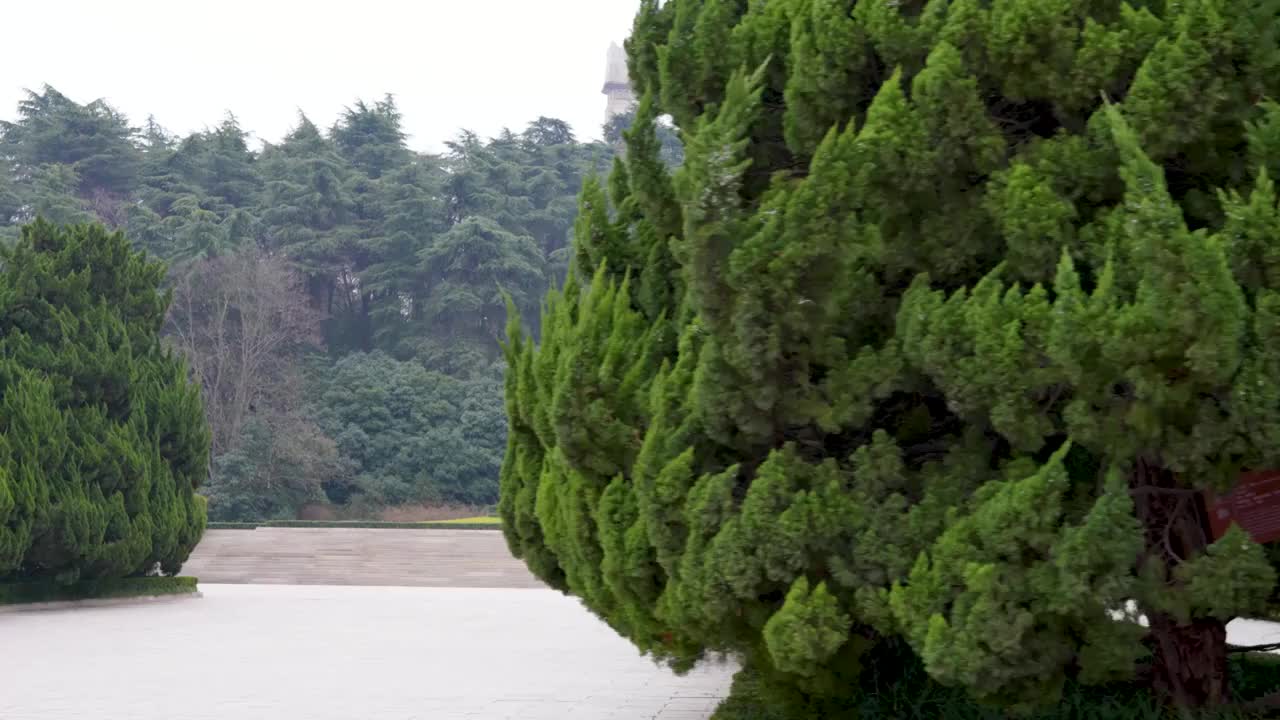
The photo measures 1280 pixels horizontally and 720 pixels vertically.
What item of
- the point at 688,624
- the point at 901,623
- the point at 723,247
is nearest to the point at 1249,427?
the point at 901,623

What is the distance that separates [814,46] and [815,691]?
2.94m

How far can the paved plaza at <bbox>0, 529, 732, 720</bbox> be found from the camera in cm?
1005

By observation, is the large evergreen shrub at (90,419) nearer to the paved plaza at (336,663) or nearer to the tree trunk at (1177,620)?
the paved plaza at (336,663)

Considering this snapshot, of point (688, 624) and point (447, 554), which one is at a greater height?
point (688, 624)

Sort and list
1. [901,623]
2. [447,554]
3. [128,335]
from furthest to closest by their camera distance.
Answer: [447,554]
[128,335]
[901,623]

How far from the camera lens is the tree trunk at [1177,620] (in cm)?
594

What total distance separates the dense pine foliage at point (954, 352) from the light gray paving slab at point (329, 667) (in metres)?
3.62

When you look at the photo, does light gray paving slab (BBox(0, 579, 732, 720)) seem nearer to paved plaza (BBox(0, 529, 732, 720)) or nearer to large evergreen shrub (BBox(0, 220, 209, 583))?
paved plaza (BBox(0, 529, 732, 720))

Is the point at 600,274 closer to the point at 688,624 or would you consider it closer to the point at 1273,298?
the point at 688,624

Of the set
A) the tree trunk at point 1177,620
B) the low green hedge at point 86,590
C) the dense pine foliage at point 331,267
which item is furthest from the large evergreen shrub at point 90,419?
the dense pine foliage at point 331,267

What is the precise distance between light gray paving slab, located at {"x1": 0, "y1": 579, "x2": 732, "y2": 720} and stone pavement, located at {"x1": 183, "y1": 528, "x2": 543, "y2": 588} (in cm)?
604

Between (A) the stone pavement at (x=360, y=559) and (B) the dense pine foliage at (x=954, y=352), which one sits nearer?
(B) the dense pine foliage at (x=954, y=352)

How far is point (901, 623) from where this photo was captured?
561cm

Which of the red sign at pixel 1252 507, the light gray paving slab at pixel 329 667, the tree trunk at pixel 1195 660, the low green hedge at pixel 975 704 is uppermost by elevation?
the red sign at pixel 1252 507
